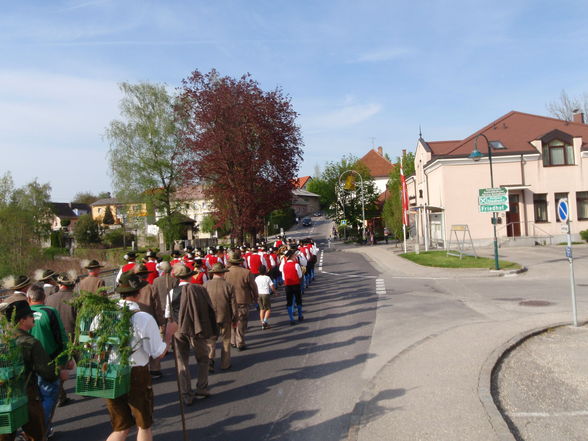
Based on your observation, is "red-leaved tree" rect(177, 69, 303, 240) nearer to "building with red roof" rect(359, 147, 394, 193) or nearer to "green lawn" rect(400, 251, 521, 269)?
"green lawn" rect(400, 251, 521, 269)

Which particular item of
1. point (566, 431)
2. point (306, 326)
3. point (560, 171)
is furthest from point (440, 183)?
point (566, 431)

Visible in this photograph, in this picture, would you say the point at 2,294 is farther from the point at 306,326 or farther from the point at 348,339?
the point at 348,339

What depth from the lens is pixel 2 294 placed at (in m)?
14.8

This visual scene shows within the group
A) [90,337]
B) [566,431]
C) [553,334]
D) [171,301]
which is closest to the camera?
[90,337]

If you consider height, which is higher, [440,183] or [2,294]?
[440,183]

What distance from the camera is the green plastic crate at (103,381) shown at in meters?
4.23

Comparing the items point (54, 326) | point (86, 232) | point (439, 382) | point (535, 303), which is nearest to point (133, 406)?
point (54, 326)

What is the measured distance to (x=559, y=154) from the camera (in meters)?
33.4

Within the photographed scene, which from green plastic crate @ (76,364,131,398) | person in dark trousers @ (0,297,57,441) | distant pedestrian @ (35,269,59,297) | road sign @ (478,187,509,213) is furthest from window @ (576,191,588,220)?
person in dark trousers @ (0,297,57,441)

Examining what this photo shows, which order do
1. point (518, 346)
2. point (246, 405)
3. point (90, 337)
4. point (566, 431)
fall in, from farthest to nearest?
1. point (518, 346)
2. point (246, 405)
3. point (566, 431)
4. point (90, 337)

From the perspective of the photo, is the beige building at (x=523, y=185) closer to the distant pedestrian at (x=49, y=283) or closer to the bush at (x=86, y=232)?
the distant pedestrian at (x=49, y=283)

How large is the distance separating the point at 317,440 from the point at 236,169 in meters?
22.5

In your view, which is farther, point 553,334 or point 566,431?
point 553,334

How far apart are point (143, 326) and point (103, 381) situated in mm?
589
